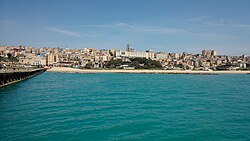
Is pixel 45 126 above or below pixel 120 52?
below

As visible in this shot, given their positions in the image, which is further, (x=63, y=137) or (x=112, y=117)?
(x=112, y=117)

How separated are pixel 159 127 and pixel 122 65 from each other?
132 metres

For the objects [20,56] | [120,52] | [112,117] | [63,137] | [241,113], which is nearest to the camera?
[63,137]

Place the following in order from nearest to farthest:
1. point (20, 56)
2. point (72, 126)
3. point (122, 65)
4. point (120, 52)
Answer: point (72, 126) → point (122, 65) → point (20, 56) → point (120, 52)

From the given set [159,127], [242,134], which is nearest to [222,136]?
[242,134]

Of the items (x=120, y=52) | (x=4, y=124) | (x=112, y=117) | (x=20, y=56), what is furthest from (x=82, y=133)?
(x=120, y=52)

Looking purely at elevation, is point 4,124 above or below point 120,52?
below

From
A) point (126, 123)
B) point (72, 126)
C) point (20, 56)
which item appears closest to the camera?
point (72, 126)

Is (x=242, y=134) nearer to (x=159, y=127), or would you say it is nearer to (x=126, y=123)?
(x=159, y=127)

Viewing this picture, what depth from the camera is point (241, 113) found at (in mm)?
15812

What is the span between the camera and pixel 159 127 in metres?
12.0

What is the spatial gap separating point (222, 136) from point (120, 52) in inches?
7388

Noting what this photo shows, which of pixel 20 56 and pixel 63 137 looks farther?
pixel 20 56

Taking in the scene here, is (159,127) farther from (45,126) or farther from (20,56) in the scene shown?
(20,56)
